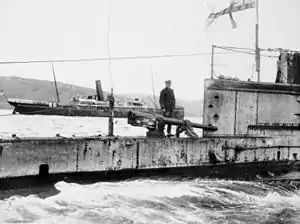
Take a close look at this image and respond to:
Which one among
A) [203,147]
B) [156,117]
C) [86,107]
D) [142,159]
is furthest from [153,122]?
[86,107]

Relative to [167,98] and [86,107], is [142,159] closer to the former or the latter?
[167,98]

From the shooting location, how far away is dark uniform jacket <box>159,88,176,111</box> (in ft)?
43.2

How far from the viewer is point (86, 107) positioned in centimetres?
6038

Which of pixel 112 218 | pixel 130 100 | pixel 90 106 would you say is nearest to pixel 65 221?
pixel 112 218

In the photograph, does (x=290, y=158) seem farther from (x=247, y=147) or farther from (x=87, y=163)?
(x=87, y=163)

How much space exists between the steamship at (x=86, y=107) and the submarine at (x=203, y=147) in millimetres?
40132

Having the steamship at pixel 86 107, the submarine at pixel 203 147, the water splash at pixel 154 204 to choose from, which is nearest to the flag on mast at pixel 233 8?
the submarine at pixel 203 147

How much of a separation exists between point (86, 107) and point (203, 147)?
161 ft

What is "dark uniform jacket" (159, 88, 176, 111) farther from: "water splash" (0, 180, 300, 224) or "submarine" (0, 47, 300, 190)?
"water splash" (0, 180, 300, 224)

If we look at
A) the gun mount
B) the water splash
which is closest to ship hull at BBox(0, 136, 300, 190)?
the water splash

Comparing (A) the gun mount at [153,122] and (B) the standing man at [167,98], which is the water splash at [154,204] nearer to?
(A) the gun mount at [153,122]

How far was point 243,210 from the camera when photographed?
1000cm

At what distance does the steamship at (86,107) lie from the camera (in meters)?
53.4

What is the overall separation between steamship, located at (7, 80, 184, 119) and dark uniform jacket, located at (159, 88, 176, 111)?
1603 inches
